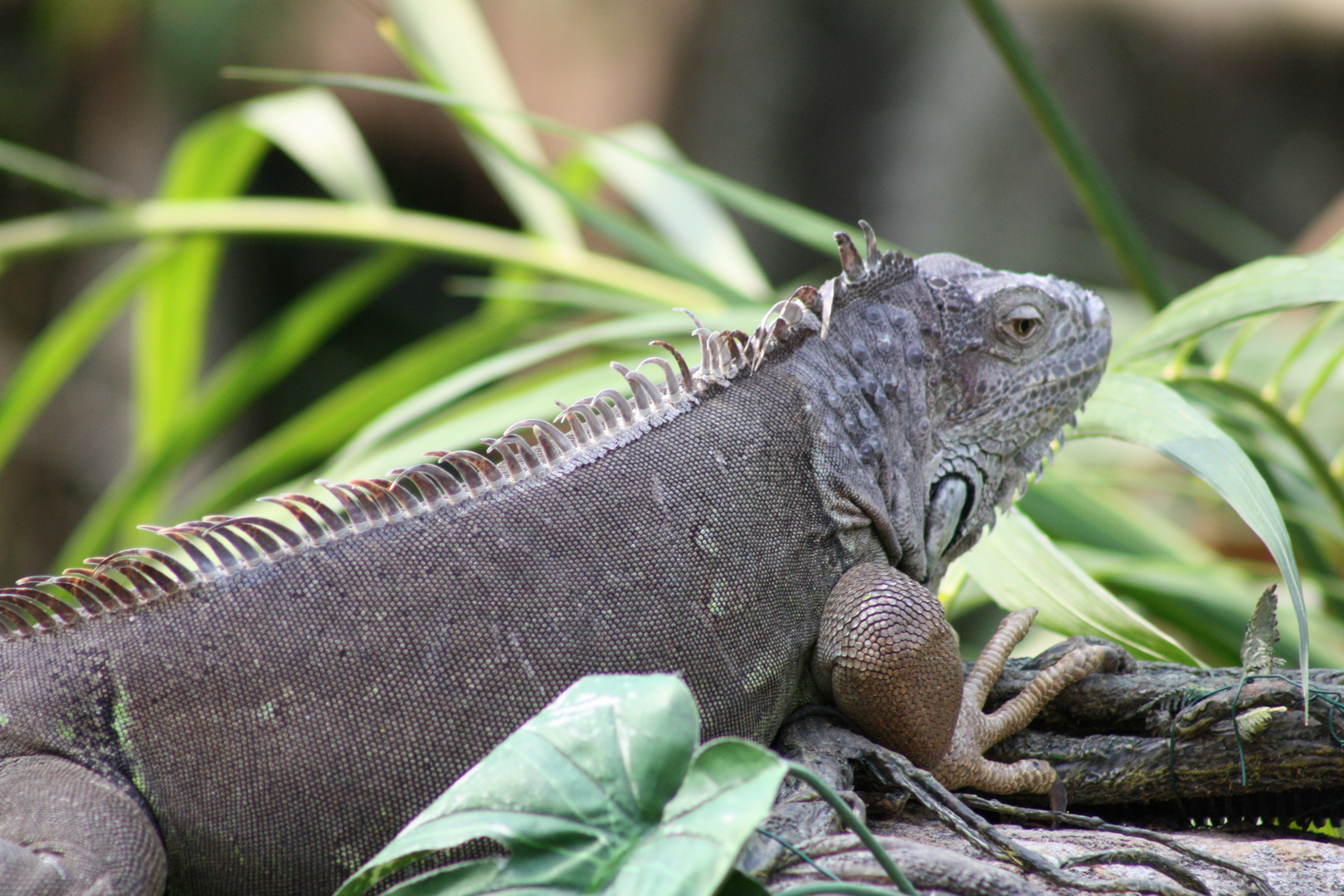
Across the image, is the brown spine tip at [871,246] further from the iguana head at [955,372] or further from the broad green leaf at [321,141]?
the broad green leaf at [321,141]

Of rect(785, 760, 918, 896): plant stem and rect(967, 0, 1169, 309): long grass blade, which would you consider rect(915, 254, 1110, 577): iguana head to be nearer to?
rect(967, 0, 1169, 309): long grass blade

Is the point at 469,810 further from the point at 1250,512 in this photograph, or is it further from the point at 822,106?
the point at 822,106

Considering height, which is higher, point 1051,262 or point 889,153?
point 889,153

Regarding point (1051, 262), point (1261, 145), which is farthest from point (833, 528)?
point (1261, 145)

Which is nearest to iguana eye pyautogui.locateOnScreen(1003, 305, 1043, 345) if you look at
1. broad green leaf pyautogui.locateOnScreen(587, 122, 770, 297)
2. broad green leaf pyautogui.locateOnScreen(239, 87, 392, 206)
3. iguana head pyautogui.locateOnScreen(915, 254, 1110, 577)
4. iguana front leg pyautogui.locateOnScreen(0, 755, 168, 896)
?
iguana head pyautogui.locateOnScreen(915, 254, 1110, 577)

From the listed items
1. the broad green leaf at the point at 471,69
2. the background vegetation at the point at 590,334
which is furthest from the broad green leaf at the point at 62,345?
the broad green leaf at the point at 471,69

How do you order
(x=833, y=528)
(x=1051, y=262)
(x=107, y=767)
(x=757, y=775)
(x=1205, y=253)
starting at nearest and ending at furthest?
(x=757, y=775)
(x=107, y=767)
(x=833, y=528)
(x=1051, y=262)
(x=1205, y=253)
